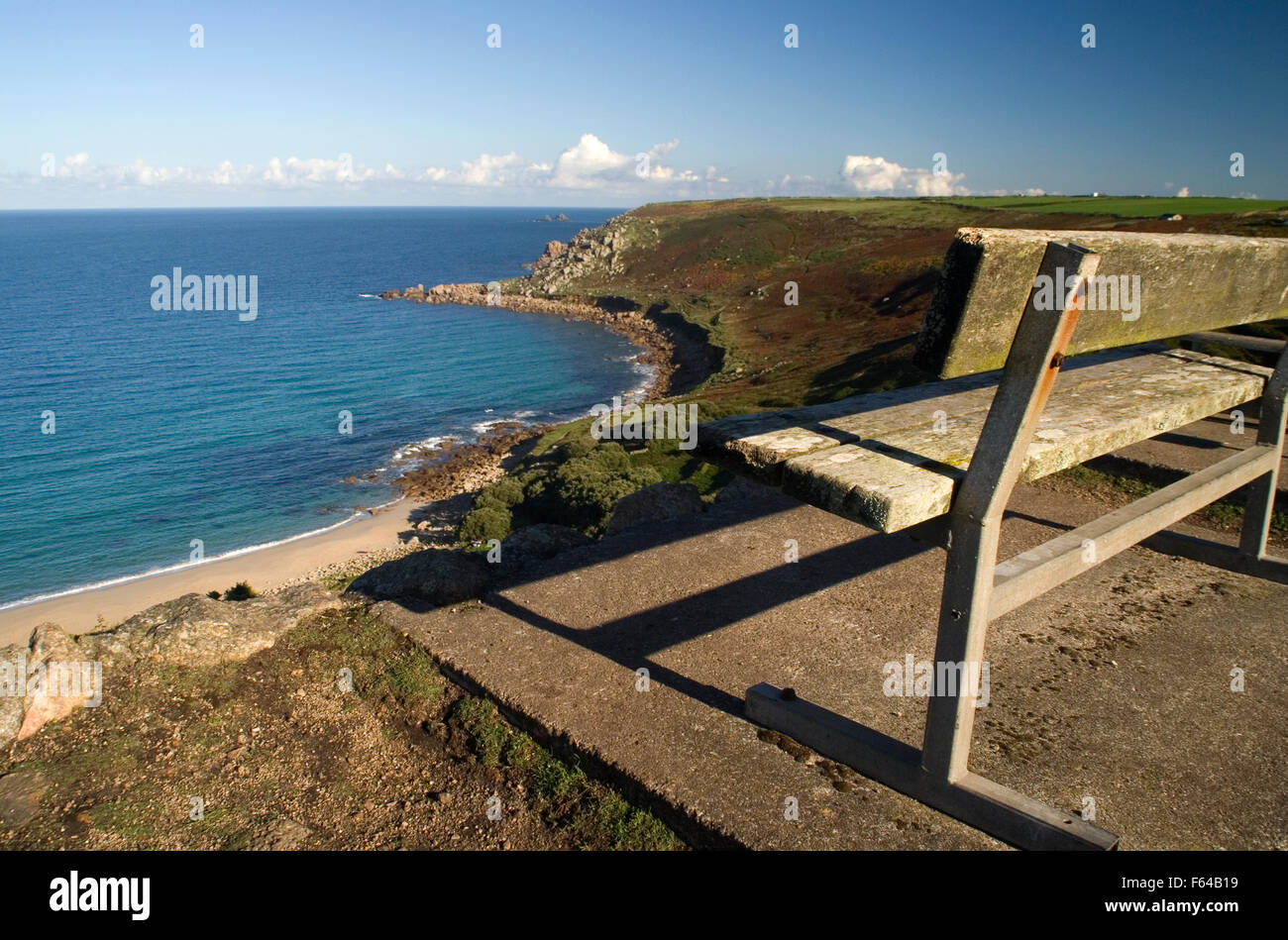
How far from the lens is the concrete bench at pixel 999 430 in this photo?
9.68 feet

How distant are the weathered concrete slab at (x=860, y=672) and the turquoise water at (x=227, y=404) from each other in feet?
67.3

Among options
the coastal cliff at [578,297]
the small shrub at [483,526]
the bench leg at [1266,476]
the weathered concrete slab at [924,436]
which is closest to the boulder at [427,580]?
the weathered concrete slab at [924,436]

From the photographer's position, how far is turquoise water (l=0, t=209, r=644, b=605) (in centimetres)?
2538

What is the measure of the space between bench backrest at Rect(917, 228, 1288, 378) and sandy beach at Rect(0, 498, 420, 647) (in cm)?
2030

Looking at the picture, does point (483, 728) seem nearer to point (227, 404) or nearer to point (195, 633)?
point (195, 633)

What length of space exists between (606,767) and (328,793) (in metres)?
2.01

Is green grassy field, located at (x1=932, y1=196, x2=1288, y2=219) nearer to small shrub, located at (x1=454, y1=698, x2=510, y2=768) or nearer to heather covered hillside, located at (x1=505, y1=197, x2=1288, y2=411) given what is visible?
heather covered hillside, located at (x1=505, y1=197, x2=1288, y2=411)

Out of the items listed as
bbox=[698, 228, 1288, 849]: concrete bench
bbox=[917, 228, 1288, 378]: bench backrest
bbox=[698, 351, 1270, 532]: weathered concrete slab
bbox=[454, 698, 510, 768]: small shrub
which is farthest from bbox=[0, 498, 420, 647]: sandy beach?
bbox=[917, 228, 1288, 378]: bench backrest

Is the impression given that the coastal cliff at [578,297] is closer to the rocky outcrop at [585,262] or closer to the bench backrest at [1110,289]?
the rocky outcrop at [585,262]

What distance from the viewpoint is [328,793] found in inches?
212

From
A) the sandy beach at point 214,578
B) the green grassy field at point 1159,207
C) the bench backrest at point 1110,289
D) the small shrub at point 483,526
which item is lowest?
the sandy beach at point 214,578

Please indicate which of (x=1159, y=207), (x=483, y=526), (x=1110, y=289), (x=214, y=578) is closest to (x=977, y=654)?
(x=1110, y=289)
